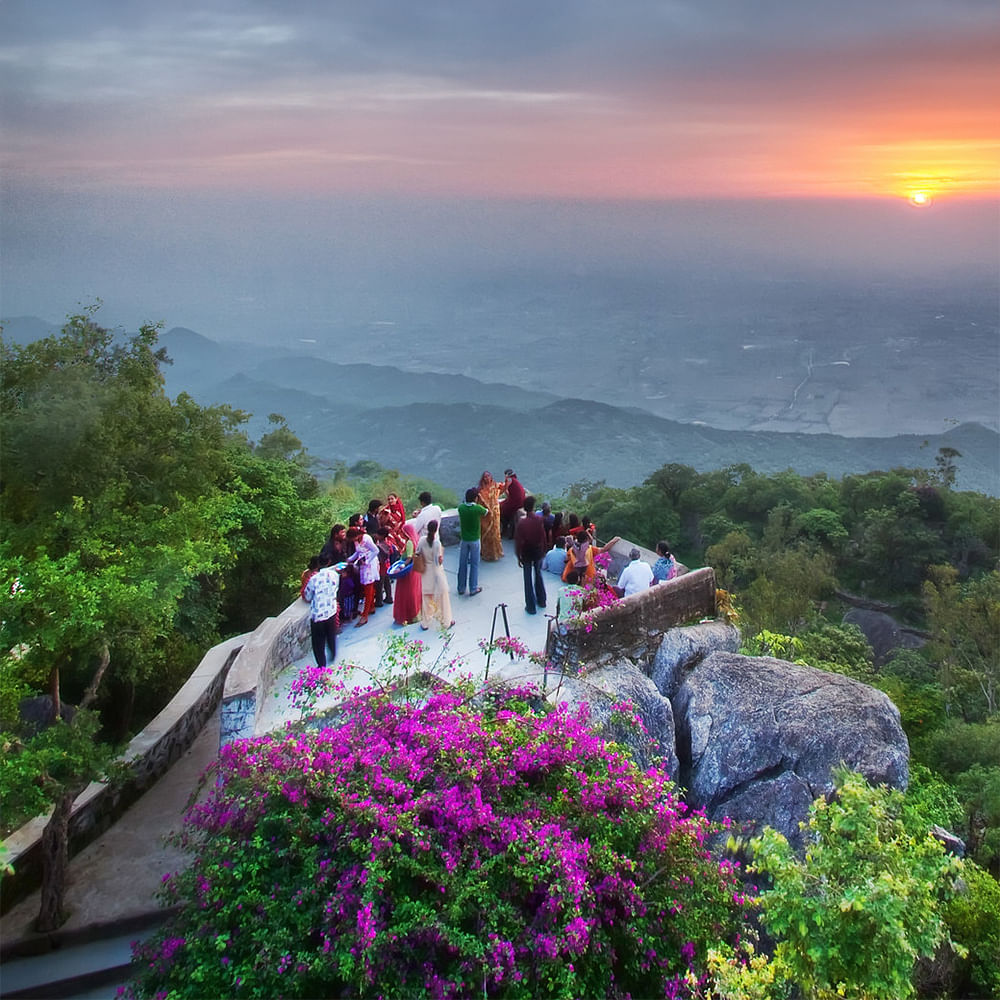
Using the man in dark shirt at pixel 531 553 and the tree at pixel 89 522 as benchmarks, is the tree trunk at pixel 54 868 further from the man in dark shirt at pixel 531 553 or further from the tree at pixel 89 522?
the man in dark shirt at pixel 531 553

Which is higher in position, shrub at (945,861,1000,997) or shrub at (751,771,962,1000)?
shrub at (751,771,962,1000)

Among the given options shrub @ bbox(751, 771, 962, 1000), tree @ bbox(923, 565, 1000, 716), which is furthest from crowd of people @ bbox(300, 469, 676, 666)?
tree @ bbox(923, 565, 1000, 716)

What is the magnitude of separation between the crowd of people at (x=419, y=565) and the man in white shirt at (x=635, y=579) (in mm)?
13

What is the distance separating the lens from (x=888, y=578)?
153ft

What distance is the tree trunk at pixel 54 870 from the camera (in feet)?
31.7

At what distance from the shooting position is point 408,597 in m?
11.1

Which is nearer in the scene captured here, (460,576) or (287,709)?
(287,709)

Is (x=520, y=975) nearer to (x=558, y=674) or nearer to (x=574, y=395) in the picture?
(x=558, y=674)

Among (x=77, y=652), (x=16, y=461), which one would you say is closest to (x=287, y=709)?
(x=16, y=461)

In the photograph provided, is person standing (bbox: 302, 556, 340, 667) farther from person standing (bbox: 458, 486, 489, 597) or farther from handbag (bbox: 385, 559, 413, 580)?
person standing (bbox: 458, 486, 489, 597)

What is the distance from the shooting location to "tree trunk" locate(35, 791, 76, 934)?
9.66 meters

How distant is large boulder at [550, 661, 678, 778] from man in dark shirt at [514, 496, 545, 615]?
1.73 meters

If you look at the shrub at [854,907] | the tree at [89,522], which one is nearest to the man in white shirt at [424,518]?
the tree at [89,522]

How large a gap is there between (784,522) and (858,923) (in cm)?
4721
